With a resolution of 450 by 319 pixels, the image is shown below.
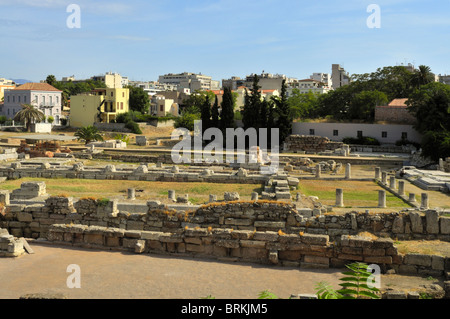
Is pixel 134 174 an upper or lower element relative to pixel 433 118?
lower

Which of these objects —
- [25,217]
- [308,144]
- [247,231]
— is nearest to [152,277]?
[247,231]

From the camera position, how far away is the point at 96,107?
6347 cm

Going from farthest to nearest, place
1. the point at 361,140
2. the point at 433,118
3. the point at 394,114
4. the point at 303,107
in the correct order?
the point at 303,107 < the point at 394,114 < the point at 361,140 < the point at 433,118

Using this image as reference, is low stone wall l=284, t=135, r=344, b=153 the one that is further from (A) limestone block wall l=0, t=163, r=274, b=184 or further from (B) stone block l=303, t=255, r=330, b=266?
(B) stone block l=303, t=255, r=330, b=266

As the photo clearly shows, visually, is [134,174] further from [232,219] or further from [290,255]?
[290,255]

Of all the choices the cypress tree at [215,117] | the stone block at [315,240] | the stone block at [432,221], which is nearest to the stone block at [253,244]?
the stone block at [315,240]

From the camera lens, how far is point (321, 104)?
59.7 m

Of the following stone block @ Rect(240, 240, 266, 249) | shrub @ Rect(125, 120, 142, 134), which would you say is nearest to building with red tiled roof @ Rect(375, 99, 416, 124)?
shrub @ Rect(125, 120, 142, 134)

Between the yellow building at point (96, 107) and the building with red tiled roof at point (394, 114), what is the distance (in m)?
34.4

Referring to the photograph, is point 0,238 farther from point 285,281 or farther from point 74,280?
point 285,281

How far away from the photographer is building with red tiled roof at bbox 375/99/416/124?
46.8m

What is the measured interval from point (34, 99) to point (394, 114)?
49662 mm
